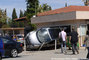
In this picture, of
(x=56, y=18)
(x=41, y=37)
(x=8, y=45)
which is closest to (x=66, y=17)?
(x=56, y=18)

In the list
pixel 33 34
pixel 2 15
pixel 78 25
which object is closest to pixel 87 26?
pixel 78 25

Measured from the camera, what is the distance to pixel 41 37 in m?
18.8

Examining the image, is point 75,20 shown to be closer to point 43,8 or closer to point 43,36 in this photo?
point 43,36

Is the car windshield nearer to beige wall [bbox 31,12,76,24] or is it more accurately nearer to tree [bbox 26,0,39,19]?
beige wall [bbox 31,12,76,24]

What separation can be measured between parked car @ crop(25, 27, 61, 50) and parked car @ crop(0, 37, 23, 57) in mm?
4176

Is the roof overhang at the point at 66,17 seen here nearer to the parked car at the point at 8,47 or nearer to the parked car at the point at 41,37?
the parked car at the point at 41,37

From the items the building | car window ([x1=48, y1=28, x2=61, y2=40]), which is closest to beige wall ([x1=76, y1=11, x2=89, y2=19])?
the building

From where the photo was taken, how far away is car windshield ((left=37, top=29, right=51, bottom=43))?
728 inches

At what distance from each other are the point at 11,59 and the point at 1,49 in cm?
87

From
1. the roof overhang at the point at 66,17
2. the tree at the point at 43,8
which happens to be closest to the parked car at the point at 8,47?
the roof overhang at the point at 66,17

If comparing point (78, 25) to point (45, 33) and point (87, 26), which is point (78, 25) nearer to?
point (87, 26)

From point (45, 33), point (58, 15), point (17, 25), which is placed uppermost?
point (58, 15)

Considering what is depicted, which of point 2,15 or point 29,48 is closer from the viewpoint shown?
point 29,48

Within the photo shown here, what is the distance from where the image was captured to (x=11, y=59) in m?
13.2
